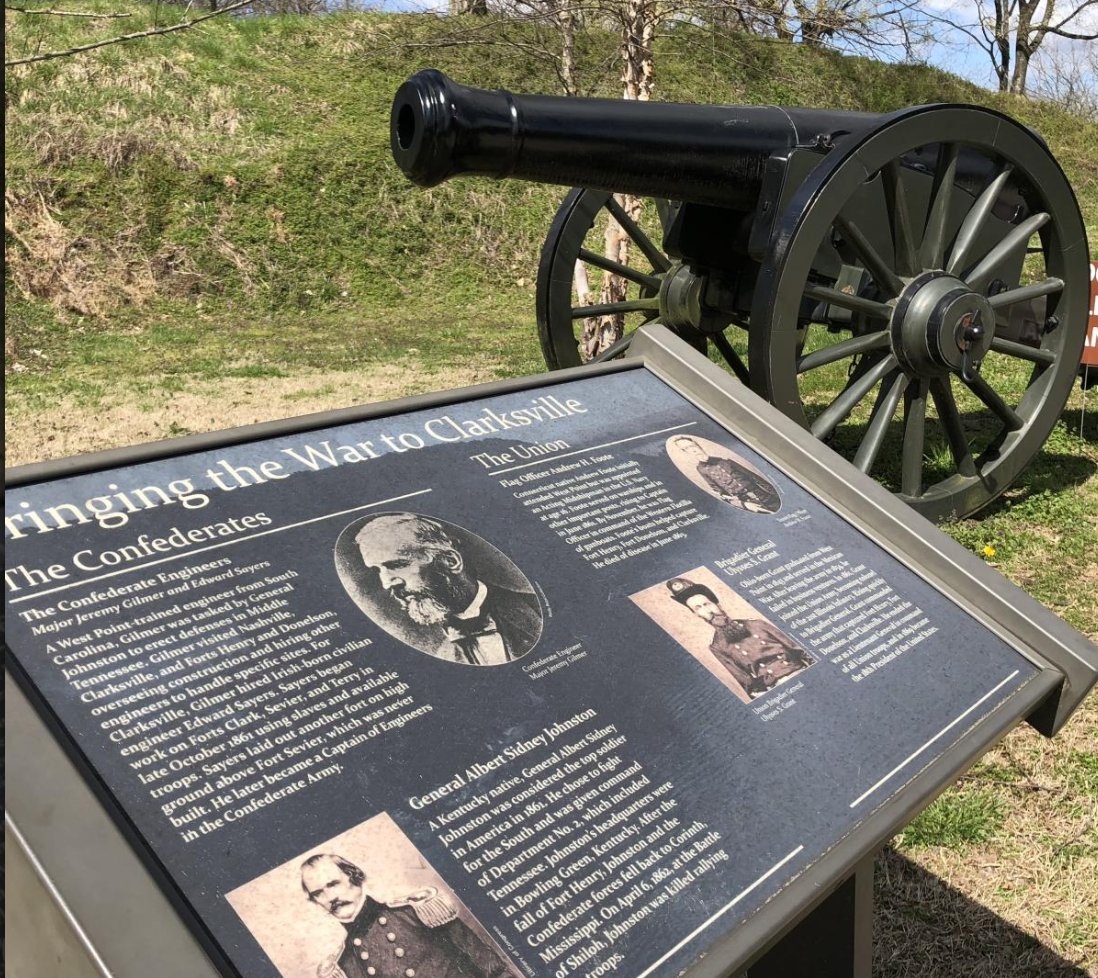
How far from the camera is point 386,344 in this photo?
997cm

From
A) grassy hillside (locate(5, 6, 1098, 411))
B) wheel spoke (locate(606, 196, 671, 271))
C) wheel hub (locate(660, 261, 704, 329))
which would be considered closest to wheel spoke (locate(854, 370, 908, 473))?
wheel hub (locate(660, 261, 704, 329))

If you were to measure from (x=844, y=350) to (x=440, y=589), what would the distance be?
280 cm

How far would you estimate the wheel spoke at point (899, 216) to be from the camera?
4.25 m

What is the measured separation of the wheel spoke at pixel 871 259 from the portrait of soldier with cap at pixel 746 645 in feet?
8.25

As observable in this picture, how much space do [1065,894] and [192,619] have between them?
7.71ft

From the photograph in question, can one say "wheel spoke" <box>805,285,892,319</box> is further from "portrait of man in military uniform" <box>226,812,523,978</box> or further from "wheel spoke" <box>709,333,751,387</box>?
"portrait of man in military uniform" <box>226,812,523,978</box>

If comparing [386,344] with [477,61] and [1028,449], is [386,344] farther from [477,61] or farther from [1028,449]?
[477,61]

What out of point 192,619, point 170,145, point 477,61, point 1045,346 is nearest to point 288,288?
point 170,145

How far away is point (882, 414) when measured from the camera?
4453 mm

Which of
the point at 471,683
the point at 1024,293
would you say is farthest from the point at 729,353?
the point at 471,683

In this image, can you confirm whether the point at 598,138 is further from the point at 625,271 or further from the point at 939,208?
the point at 625,271

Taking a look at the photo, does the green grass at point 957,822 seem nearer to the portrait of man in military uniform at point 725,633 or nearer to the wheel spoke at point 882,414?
the wheel spoke at point 882,414

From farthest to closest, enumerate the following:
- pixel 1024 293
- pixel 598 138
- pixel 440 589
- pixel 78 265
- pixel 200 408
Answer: pixel 78 265 → pixel 200 408 → pixel 1024 293 → pixel 598 138 → pixel 440 589

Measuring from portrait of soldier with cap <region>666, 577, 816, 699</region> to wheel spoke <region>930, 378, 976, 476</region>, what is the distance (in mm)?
2793
